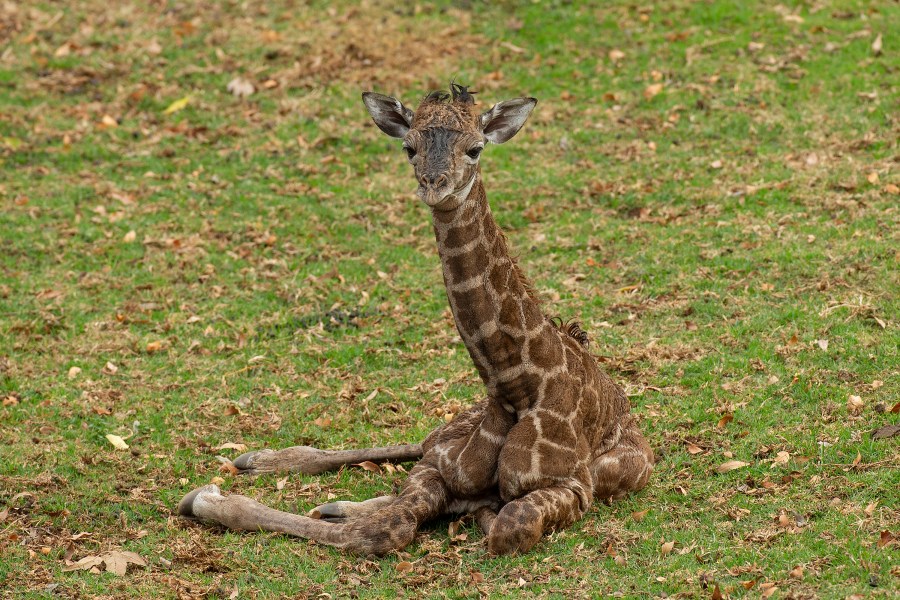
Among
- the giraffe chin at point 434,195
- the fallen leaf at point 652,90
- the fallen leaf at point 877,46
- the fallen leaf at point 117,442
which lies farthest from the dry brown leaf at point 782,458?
the fallen leaf at point 877,46

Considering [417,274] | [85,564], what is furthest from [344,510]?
[417,274]

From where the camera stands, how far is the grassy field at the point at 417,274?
25.4ft

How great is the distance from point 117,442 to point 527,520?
3873 millimetres

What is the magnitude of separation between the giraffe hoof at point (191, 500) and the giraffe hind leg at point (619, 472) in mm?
2688

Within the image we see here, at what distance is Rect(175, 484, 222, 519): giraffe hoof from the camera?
27.9ft

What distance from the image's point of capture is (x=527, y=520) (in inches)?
299

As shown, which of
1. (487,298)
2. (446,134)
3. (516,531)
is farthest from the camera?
(487,298)

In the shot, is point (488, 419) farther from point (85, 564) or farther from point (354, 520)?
point (85, 564)

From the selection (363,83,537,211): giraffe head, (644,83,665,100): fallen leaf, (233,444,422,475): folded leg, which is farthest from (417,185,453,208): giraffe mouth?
(644,83,665,100): fallen leaf

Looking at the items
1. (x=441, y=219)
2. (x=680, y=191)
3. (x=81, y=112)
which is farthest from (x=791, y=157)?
(x=81, y=112)

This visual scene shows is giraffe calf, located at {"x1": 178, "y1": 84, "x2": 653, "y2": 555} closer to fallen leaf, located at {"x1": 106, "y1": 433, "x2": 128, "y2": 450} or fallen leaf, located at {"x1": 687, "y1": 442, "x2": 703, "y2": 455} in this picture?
fallen leaf, located at {"x1": 687, "y1": 442, "x2": 703, "y2": 455}

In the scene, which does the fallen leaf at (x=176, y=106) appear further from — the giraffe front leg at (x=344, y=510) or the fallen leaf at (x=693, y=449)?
the fallen leaf at (x=693, y=449)

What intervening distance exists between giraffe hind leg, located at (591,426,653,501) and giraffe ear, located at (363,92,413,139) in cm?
266

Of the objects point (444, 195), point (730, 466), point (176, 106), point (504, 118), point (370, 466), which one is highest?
point (504, 118)
